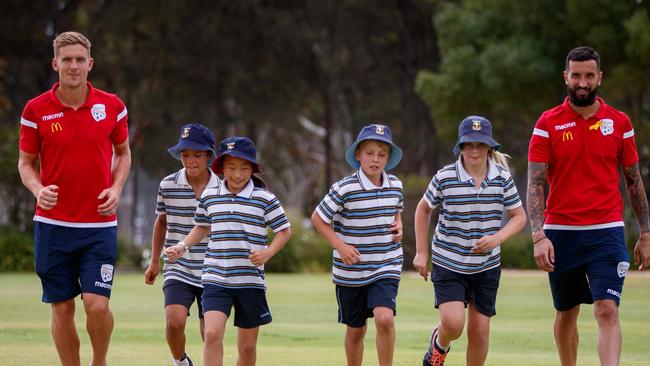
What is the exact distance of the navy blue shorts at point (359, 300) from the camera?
930cm

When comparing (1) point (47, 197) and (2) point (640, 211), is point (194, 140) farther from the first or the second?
(2) point (640, 211)

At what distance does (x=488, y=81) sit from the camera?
99.1 feet

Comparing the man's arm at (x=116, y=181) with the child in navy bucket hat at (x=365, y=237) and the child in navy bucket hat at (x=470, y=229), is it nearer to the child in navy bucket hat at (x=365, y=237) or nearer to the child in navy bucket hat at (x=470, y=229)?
the child in navy bucket hat at (x=365, y=237)

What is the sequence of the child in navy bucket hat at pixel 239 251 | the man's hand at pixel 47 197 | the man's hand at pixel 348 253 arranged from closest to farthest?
the man's hand at pixel 47 197 < the child in navy bucket hat at pixel 239 251 < the man's hand at pixel 348 253

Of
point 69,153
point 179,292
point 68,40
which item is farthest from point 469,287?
point 68,40

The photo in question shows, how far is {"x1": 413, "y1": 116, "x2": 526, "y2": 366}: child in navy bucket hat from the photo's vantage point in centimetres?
923

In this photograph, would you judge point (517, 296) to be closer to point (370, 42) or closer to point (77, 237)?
point (77, 237)

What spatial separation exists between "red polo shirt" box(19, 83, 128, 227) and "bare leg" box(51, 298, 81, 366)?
593 mm

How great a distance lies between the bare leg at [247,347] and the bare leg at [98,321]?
3.05ft

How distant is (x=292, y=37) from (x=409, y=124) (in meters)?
4.73

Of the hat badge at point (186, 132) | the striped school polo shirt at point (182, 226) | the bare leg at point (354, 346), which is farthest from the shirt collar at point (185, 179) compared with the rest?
the bare leg at point (354, 346)

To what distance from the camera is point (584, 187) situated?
8.96 metres

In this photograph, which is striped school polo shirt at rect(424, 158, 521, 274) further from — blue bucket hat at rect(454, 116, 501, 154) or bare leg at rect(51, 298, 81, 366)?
bare leg at rect(51, 298, 81, 366)

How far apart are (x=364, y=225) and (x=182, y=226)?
1565 millimetres
